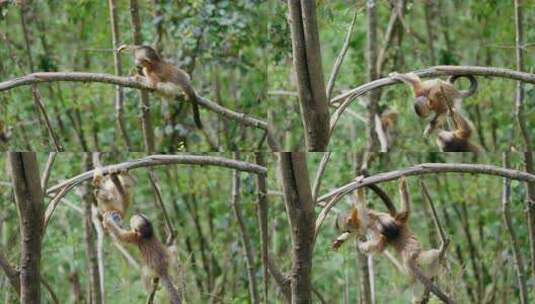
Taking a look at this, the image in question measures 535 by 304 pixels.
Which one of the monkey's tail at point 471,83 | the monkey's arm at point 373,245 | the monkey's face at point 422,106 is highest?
the monkey's tail at point 471,83

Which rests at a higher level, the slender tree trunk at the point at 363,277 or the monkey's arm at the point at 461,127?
the monkey's arm at the point at 461,127

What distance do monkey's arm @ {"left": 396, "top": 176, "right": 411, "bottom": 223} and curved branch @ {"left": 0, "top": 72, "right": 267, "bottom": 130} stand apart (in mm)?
522

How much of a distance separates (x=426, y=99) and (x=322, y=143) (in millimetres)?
345

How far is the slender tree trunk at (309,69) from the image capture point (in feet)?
9.21

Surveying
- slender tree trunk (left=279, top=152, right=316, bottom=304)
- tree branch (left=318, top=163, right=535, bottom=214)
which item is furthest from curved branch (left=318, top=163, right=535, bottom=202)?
slender tree trunk (left=279, top=152, right=316, bottom=304)

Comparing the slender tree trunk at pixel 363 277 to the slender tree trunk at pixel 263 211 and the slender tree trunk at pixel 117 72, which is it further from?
the slender tree trunk at pixel 117 72

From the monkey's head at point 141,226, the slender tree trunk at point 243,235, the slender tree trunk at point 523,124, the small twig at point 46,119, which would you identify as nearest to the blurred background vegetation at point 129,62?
the small twig at point 46,119

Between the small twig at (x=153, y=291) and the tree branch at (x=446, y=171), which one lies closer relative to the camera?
the tree branch at (x=446, y=171)

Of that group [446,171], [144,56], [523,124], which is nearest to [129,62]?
[144,56]

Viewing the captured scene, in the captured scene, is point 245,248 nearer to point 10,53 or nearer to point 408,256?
point 408,256

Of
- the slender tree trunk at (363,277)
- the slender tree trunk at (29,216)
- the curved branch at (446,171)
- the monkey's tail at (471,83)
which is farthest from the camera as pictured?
the slender tree trunk at (363,277)

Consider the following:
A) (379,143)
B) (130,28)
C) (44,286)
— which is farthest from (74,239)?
(379,143)

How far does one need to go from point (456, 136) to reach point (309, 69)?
1.84ft

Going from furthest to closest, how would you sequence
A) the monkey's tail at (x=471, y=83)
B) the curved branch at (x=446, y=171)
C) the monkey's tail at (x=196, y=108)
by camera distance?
the monkey's tail at (x=196, y=108)
the monkey's tail at (x=471, y=83)
the curved branch at (x=446, y=171)
